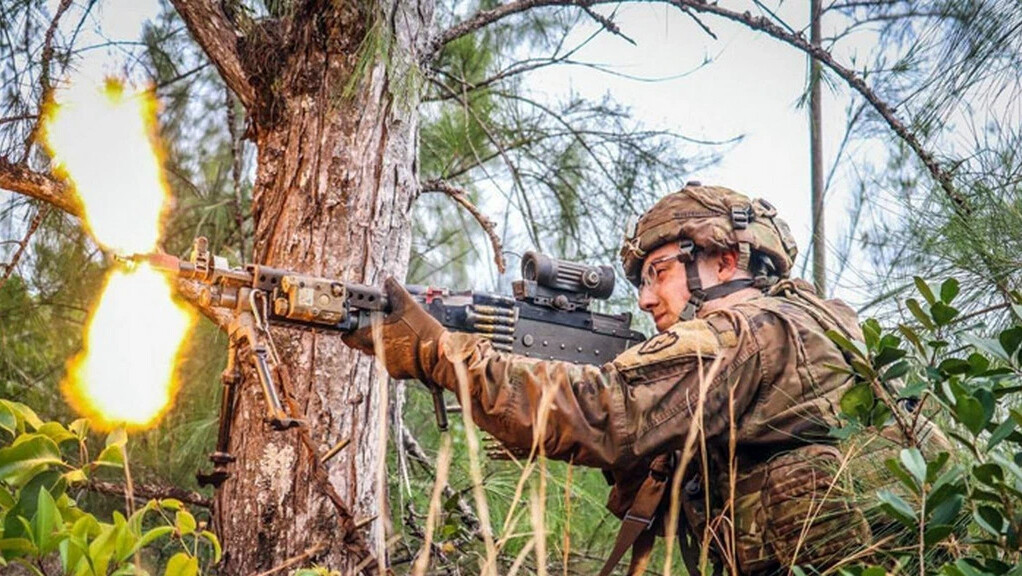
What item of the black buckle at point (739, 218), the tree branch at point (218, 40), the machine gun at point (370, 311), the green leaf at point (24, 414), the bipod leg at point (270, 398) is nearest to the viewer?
the green leaf at point (24, 414)

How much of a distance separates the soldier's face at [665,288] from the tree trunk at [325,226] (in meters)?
0.70

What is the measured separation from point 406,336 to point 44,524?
41.0 inches

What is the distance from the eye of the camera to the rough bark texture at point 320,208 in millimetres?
2564

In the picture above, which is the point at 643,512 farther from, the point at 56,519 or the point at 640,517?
the point at 56,519

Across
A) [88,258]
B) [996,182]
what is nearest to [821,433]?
[996,182]

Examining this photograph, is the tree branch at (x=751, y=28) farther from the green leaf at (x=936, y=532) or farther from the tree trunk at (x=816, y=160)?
the green leaf at (x=936, y=532)

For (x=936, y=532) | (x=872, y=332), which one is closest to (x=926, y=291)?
(x=872, y=332)

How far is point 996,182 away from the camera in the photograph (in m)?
2.56

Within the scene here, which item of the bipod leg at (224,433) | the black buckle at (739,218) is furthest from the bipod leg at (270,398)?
the black buckle at (739,218)

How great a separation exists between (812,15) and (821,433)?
1502 mm

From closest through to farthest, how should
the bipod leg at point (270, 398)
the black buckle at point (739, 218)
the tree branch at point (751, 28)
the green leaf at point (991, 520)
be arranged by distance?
the green leaf at point (991, 520)
the bipod leg at point (270, 398)
the black buckle at point (739, 218)
the tree branch at point (751, 28)

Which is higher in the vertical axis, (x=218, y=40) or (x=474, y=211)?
(x=218, y=40)

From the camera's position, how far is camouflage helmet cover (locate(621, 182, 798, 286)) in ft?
9.65

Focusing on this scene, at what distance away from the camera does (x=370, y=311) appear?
2398 millimetres
